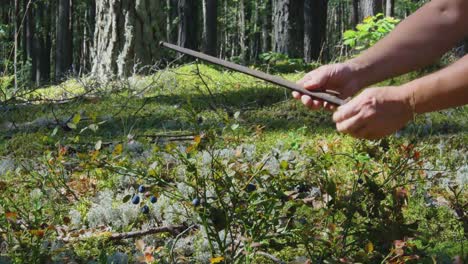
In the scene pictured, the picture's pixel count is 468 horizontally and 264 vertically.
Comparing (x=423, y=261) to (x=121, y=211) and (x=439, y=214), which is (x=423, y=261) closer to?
(x=439, y=214)

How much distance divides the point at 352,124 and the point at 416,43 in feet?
2.80

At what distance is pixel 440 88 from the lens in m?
2.00

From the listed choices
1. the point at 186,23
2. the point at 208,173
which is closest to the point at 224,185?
the point at 208,173

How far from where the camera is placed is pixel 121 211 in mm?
3393

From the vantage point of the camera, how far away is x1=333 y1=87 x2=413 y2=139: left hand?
2002mm

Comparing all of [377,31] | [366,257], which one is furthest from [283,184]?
[377,31]

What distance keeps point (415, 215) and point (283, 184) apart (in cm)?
129

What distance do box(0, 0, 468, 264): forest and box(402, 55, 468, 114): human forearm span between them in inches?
8.1

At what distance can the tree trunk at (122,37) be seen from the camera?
26.8ft

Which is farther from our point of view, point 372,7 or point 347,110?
point 372,7

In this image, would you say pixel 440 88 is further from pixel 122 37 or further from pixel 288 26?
pixel 288 26

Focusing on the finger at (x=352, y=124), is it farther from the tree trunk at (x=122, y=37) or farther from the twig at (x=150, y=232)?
the tree trunk at (x=122, y=37)

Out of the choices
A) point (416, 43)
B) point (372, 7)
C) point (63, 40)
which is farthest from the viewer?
point (63, 40)

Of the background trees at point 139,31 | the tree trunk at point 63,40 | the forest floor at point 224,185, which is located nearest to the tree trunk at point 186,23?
the background trees at point 139,31
